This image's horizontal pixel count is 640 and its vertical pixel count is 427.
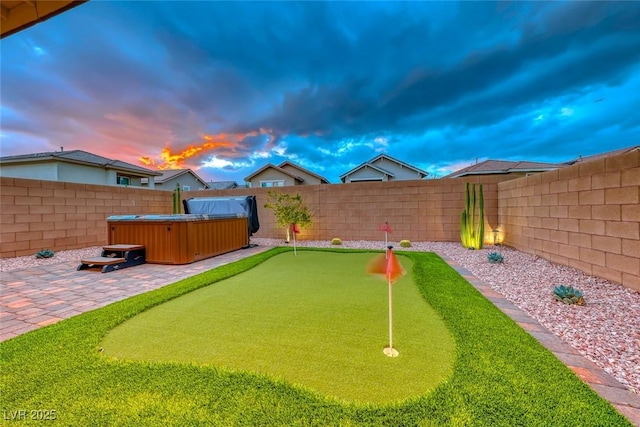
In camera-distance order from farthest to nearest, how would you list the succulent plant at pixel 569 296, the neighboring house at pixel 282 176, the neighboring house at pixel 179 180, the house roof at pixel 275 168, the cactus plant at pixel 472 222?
the neighboring house at pixel 179 180, the neighboring house at pixel 282 176, the house roof at pixel 275 168, the cactus plant at pixel 472 222, the succulent plant at pixel 569 296

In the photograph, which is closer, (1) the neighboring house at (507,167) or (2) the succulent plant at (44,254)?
(2) the succulent plant at (44,254)

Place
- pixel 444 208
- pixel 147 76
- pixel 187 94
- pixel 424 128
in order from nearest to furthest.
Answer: pixel 147 76 < pixel 444 208 < pixel 187 94 < pixel 424 128

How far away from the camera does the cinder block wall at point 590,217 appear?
3.05 m

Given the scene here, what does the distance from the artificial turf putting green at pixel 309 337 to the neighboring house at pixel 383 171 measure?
14982 mm

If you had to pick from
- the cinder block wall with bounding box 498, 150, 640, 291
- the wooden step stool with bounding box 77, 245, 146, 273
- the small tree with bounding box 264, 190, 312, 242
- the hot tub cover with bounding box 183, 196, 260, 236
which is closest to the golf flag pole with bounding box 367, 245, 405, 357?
the cinder block wall with bounding box 498, 150, 640, 291

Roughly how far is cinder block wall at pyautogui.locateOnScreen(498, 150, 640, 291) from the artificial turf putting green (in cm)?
263

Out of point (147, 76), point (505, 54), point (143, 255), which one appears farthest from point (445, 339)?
point (505, 54)

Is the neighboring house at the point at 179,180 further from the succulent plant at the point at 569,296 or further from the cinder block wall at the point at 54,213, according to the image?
the succulent plant at the point at 569,296

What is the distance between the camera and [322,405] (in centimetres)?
127

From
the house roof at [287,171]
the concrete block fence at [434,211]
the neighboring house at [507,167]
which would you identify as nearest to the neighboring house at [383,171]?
the house roof at [287,171]

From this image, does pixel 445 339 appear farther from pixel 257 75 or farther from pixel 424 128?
pixel 424 128

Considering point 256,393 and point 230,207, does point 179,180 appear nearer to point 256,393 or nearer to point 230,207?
point 230,207

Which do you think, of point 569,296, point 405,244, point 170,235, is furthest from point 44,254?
point 569,296

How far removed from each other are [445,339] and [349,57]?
9512mm
